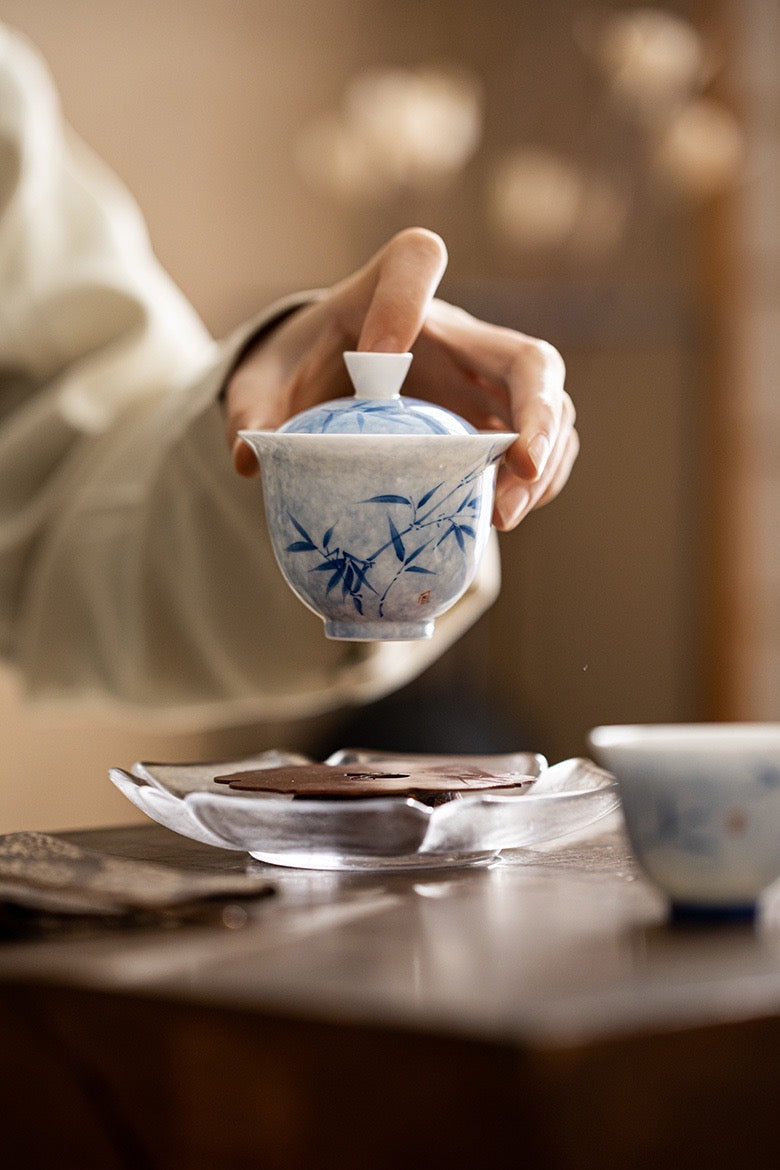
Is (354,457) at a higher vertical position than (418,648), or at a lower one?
higher

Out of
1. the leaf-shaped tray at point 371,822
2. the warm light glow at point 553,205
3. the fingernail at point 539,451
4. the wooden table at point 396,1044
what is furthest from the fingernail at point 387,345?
the warm light glow at point 553,205

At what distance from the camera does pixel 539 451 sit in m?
0.84

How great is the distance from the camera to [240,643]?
1.28m

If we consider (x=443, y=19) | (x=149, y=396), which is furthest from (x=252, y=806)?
(x=443, y=19)

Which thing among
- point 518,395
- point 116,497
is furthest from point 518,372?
point 116,497

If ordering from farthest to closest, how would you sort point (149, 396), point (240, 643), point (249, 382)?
1. point (149, 396)
2. point (240, 643)
3. point (249, 382)

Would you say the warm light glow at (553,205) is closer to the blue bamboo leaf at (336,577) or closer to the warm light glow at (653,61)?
the warm light glow at (653,61)

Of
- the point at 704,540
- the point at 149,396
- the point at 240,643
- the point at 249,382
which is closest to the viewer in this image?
the point at 249,382

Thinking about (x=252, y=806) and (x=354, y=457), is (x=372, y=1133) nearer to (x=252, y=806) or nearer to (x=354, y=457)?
(x=252, y=806)

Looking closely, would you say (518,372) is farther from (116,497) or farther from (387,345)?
(116,497)

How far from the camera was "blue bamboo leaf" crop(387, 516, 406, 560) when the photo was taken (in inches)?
31.9

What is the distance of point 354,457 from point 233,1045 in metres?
0.35

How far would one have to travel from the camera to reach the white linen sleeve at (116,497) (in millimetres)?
1238

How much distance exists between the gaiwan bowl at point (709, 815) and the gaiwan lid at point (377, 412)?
240 mm
